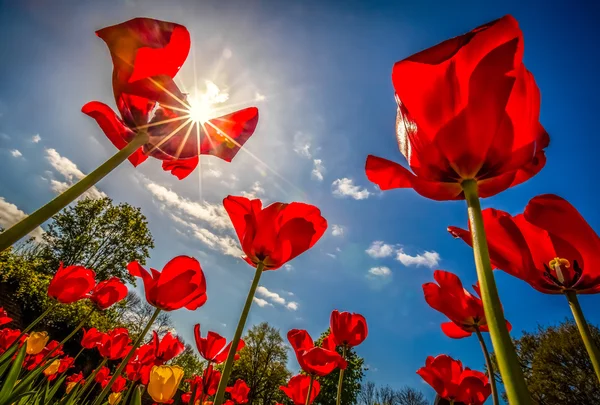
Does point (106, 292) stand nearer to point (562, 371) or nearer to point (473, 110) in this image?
point (473, 110)

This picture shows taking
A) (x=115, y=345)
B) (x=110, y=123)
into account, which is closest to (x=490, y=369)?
(x=110, y=123)

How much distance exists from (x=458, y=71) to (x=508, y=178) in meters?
0.27

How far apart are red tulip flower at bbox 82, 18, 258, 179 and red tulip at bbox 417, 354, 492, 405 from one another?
2.42 m

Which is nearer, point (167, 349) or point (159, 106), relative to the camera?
point (159, 106)

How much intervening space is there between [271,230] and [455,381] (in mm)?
2082

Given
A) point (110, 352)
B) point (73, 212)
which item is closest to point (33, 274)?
point (73, 212)

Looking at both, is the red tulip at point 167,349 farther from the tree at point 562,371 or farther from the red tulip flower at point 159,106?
the tree at point 562,371

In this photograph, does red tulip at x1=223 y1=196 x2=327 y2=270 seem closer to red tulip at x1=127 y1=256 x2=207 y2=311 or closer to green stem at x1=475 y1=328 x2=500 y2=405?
red tulip at x1=127 y1=256 x2=207 y2=311

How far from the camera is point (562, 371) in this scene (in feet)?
61.5

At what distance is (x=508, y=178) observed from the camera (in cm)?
68

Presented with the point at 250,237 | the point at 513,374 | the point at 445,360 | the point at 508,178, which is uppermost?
the point at 445,360

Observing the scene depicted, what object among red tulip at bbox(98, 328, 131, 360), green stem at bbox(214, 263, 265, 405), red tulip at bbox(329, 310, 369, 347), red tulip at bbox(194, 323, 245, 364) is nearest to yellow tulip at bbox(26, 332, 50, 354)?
red tulip at bbox(98, 328, 131, 360)

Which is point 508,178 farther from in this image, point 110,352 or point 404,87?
point 110,352

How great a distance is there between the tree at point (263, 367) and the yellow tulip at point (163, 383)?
108ft
